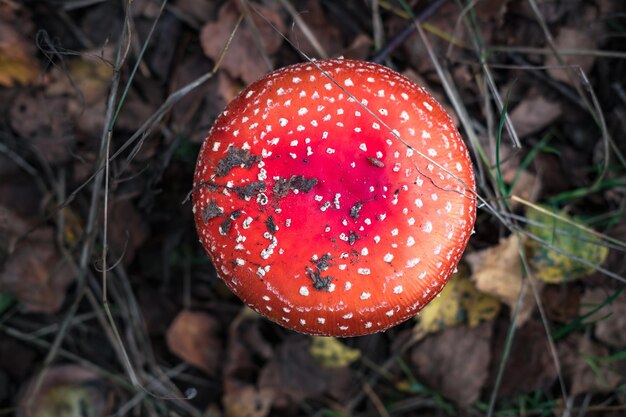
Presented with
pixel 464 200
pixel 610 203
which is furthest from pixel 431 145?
pixel 610 203

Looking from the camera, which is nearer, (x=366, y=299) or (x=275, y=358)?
Answer: (x=366, y=299)

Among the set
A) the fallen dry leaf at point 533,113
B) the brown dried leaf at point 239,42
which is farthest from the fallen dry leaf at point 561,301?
the brown dried leaf at point 239,42

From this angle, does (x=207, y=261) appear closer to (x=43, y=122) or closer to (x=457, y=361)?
(x=43, y=122)

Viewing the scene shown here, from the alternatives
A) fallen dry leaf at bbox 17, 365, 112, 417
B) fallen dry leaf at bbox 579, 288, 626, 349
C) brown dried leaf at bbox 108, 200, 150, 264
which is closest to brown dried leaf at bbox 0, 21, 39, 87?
brown dried leaf at bbox 108, 200, 150, 264

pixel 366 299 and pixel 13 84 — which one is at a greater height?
pixel 13 84

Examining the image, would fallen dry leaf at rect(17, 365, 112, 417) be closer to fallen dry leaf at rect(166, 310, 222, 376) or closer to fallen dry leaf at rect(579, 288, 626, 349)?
fallen dry leaf at rect(166, 310, 222, 376)

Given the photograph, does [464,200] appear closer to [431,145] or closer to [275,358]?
[431,145]

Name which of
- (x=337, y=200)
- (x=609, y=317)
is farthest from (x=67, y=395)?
(x=609, y=317)
